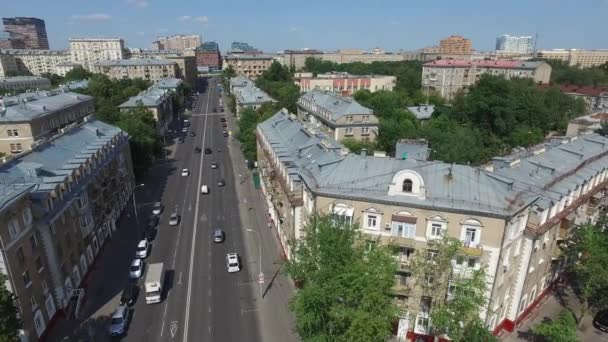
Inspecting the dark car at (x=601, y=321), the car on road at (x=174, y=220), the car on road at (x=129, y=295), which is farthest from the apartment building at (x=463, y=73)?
the car on road at (x=129, y=295)

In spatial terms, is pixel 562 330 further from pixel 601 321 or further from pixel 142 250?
pixel 142 250

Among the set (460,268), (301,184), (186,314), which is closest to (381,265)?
(460,268)

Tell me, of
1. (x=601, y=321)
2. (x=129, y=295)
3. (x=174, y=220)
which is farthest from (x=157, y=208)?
(x=601, y=321)

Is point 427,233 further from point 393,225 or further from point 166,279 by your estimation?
point 166,279

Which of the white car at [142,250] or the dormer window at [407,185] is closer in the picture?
the dormer window at [407,185]

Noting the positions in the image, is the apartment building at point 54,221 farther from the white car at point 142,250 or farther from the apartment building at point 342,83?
the apartment building at point 342,83

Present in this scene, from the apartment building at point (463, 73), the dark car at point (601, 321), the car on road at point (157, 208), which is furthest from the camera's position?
the apartment building at point (463, 73)
